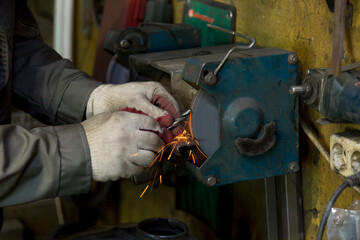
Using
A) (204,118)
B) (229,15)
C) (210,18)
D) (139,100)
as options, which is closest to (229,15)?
(229,15)

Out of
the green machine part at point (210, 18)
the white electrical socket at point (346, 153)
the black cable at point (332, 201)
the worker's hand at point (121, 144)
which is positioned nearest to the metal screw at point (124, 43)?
the green machine part at point (210, 18)

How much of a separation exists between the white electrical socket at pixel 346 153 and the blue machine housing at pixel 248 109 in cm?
12

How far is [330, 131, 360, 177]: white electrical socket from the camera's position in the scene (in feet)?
3.29

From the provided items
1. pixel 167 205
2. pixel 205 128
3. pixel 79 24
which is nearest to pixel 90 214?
pixel 167 205

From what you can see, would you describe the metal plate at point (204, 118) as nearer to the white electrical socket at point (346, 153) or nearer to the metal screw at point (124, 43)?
the white electrical socket at point (346, 153)

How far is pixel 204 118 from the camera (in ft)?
3.67

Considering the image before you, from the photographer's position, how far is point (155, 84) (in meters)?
1.36

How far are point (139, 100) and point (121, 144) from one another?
24 cm

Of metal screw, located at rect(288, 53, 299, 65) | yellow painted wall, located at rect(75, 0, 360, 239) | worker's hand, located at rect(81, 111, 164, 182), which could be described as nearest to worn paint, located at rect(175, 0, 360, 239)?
yellow painted wall, located at rect(75, 0, 360, 239)

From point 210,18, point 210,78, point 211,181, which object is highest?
point 210,18

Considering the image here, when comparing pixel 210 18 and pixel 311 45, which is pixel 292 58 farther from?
pixel 210 18

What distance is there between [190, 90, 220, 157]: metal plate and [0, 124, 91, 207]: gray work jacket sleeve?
24cm

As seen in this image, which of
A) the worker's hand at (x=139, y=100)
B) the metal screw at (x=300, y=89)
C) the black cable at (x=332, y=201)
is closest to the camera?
the black cable at (x=332, y=201)

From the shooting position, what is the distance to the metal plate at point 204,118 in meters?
1.12
